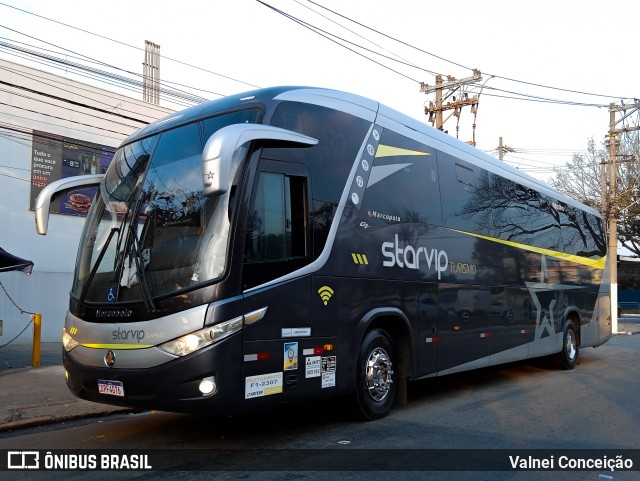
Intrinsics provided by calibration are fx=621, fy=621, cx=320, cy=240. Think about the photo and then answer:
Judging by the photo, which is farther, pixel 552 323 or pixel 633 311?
pixel 633 311

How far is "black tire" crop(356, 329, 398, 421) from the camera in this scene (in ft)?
24.3

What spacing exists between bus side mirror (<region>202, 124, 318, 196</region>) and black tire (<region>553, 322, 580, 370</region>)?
967 cm

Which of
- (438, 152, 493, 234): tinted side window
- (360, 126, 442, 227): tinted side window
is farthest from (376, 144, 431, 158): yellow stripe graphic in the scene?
(438, 152, 493, 234): tinted side window

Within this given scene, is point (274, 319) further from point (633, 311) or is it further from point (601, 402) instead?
point (633, 311)

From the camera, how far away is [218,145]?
17.4 feet

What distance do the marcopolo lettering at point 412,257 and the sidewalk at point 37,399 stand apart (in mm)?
4370

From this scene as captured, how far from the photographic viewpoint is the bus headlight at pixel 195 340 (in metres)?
5.74

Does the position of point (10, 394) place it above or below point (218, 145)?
below

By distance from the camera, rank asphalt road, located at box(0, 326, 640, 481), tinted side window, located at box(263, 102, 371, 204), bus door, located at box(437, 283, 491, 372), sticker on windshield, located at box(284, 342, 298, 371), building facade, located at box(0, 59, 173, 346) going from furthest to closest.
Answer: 1. building facade, located at box(0, 59, 173, 346)
2. bus door, located at box(437, 283, 491, 372)
3. tinted side window, located at box(263, 102, 371, 204)
4. sticker on windshield, located at box(284, 342, 298, 371)
5. asphalt road, located at box(0, 326, 640, 481)

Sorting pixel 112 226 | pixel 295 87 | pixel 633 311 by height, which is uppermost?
pixel 295 87

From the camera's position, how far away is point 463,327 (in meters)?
9.53

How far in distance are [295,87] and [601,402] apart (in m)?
6.38

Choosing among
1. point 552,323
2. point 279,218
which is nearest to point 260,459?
point 279,218

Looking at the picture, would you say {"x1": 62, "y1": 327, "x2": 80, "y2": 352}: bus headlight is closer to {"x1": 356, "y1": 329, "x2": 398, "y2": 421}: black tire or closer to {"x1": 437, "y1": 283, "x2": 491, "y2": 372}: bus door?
{"x1": 356, "y1": 329, "x2": 398, "y2": 421}: black tire
